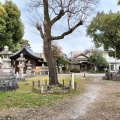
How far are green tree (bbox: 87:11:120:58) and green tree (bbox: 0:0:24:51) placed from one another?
10766mm

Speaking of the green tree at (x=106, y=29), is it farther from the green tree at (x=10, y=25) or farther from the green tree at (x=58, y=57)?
the green tree at (x=58, y=57)

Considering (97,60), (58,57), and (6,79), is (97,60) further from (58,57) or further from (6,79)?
(6,79)

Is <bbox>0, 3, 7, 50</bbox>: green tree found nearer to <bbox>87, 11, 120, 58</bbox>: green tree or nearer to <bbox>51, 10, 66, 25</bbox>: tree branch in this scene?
<bbox>87, 11, 120, 58</bbox>: green tree

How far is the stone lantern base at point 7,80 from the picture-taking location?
14.9 metres

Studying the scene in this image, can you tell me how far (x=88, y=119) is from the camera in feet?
24.4

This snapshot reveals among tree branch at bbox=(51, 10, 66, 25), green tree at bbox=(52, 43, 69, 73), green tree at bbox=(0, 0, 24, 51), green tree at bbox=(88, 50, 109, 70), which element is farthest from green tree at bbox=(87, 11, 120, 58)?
green tree at bbox=(88, 50, 109, 70)

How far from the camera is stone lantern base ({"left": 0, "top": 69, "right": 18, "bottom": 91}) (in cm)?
1493

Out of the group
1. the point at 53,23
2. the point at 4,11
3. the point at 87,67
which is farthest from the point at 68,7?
the point at 87,67

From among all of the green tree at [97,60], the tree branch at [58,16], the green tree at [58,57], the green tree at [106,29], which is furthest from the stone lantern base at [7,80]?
the green tree at [97,60]

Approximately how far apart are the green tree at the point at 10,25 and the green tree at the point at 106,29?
35.3 feet

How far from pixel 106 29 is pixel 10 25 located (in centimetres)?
1375

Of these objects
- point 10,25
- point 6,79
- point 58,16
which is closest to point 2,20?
point 10,25

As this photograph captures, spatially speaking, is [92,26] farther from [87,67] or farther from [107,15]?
[87,67]

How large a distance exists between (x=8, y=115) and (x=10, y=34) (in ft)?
85.7
